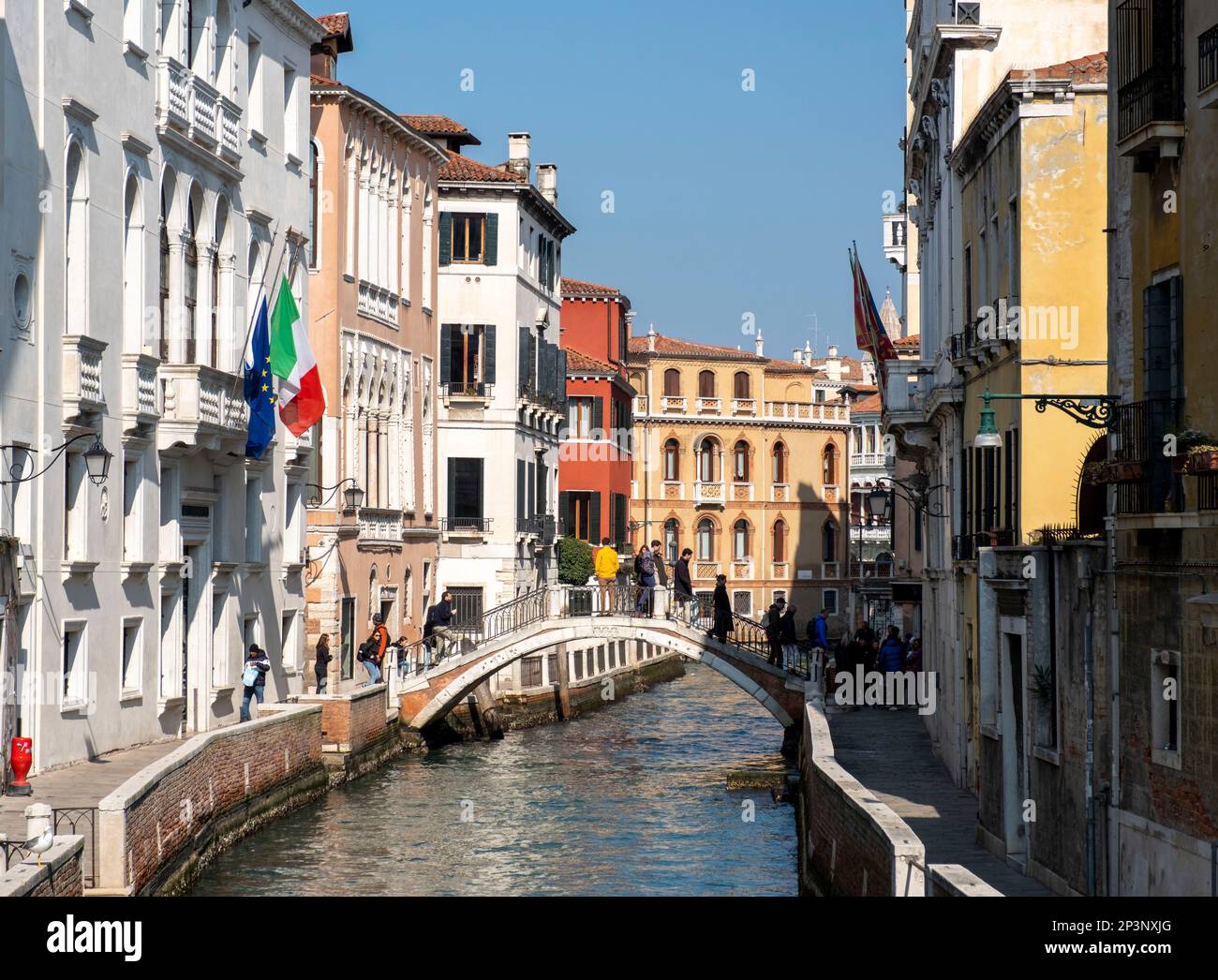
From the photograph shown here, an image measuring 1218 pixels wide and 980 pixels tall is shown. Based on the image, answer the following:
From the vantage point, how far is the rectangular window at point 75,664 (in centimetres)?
2283

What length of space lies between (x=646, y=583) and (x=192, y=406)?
46.6 ft

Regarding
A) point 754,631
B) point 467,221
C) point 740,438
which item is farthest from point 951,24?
point 740,438

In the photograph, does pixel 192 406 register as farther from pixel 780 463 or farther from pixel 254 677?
pixel 780 463

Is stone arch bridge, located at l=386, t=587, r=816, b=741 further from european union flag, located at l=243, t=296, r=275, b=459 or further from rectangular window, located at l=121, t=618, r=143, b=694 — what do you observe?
rectangular window, located at l=121, t=618, r=143, b=694

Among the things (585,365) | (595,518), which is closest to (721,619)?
(595,518)

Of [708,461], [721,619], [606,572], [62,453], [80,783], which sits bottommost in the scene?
[80,783]

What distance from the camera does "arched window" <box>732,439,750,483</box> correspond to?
7281cm

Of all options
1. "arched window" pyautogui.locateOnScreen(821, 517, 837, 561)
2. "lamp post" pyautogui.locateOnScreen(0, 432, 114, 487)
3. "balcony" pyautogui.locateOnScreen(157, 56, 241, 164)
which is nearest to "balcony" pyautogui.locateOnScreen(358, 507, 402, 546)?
"balcony" pyautogui.locateOnScreen(157, 56, 241, 164)

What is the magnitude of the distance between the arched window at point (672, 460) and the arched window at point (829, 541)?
5997mm

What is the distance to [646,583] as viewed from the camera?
38562 mm

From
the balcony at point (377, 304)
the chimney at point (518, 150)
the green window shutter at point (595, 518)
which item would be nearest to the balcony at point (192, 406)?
the balcony at point (377, 304)

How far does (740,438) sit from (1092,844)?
189ft

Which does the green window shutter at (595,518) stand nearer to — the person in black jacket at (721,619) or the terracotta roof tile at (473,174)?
the terracotta roof tile at (473,174)
